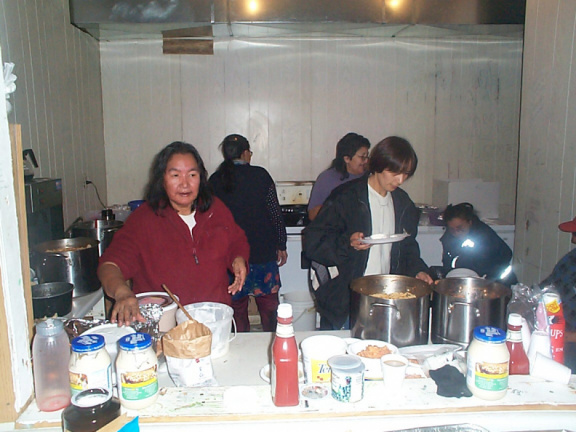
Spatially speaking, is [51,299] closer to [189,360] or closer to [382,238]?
[189,360]

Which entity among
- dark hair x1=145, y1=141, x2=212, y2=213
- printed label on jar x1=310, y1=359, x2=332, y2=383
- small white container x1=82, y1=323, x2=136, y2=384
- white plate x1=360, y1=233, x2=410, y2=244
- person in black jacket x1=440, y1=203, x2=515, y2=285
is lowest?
person in black jacket x1=440, y1=203, x2=515, y2=285

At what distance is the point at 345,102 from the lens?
514 cm

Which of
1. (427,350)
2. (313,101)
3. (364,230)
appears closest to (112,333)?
(427,350)

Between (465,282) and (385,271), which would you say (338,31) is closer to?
(385,271)

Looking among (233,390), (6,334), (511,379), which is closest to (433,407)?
(511,379)

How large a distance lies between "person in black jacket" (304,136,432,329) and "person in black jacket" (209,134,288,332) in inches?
37.4

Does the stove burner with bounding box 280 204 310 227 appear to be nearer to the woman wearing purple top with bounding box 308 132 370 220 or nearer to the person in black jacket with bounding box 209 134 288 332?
the woman wearing purple top with bounding box 308 132 370 220

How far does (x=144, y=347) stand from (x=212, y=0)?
377cm

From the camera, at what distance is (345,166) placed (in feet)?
12.2

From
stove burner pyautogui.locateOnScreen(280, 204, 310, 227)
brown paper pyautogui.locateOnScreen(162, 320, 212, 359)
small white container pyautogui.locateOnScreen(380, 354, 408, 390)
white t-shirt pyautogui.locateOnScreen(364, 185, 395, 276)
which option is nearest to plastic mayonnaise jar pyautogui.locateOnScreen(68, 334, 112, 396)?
brown paper pyautogui.locateOnScreen(162, 320, 212, 359)

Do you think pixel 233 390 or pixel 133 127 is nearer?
pixel 233 390

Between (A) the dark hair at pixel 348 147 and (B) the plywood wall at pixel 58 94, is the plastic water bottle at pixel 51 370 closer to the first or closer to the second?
(B) the plywood wall at pixel 58 94

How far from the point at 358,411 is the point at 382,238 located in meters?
1.17

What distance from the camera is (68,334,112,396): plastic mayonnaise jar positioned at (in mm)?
1057
